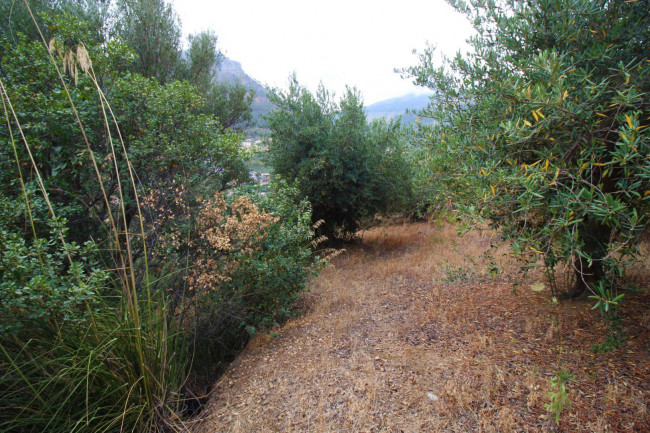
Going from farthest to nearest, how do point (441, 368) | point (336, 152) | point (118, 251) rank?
point (336, 152) → point (441, 368) → point (118, 251)

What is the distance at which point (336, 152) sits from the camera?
8.27 m

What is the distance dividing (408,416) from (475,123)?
287cm

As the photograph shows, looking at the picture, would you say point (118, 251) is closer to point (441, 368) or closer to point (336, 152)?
point (441, 368)

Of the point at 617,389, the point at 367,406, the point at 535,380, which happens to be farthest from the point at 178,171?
the point at 617,389

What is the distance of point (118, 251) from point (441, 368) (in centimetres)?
307

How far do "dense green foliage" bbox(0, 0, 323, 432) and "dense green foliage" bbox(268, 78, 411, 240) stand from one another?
8.49ft

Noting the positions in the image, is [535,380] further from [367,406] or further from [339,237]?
[339,237]

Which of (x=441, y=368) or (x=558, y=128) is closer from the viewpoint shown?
(x=558, y=128)

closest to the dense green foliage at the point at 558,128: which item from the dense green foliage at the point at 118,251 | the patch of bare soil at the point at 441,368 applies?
the patch of bare soil at the point at 441,368

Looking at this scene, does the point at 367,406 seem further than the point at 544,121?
Yes

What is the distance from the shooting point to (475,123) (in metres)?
3.51

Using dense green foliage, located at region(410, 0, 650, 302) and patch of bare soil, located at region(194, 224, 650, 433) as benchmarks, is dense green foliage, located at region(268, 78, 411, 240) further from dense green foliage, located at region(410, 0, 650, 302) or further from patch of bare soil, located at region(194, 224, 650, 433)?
dense green foliage, located at region(410, 0, 650, 302)

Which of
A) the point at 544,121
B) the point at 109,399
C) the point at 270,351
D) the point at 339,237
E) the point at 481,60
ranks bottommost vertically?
the point at 339,237

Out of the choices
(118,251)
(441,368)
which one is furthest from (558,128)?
(118,251)
